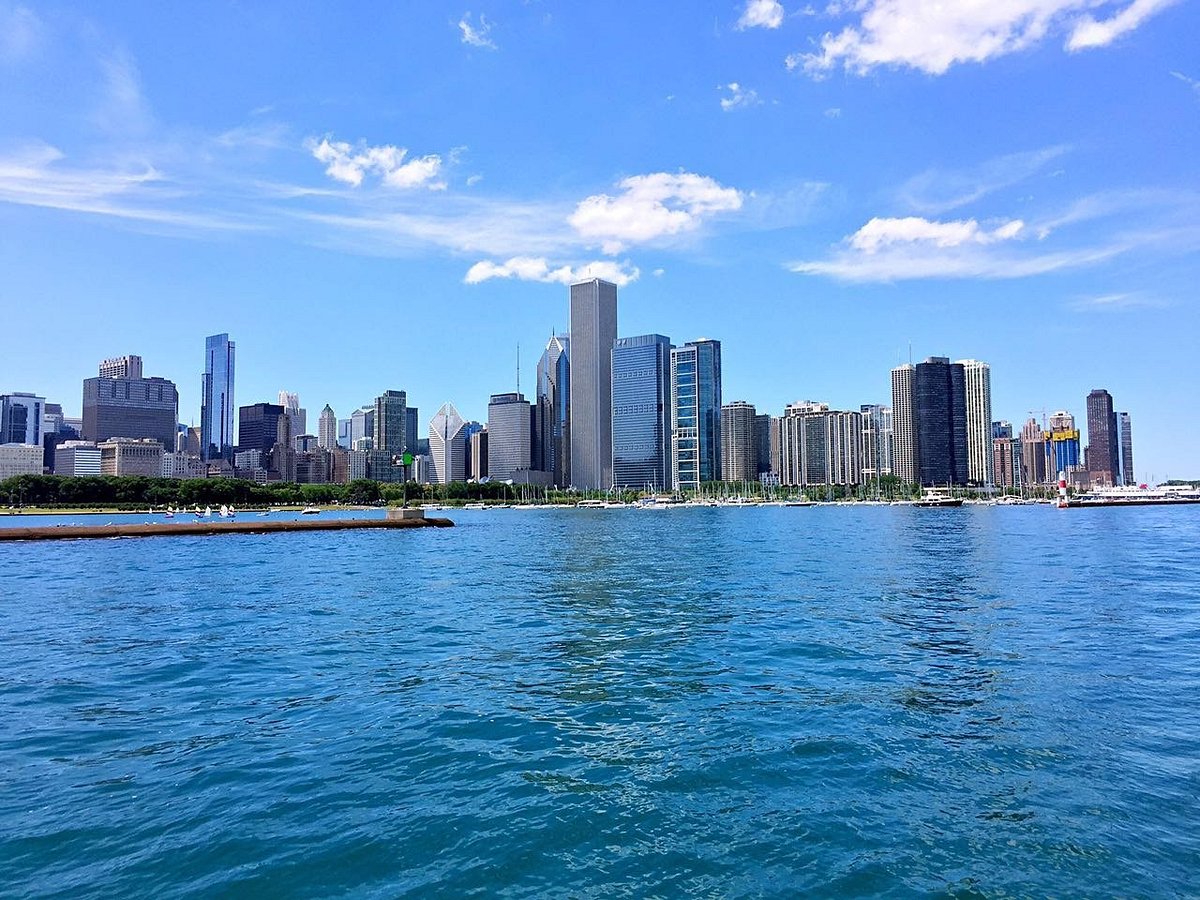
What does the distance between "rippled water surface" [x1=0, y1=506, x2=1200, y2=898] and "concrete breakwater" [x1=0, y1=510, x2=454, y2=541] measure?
75.5m

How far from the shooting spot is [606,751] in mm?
15562

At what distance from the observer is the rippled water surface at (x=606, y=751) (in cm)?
1075

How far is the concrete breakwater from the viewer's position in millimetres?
98688

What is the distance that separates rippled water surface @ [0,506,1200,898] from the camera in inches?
423

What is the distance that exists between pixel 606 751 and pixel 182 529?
351 feet

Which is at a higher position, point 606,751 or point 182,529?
point 182,529

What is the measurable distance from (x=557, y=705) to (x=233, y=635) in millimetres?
17509

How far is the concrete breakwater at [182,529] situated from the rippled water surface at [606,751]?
75.5 metres

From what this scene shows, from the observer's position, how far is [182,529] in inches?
4156

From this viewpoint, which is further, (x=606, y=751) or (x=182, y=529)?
(x=182, y=529)

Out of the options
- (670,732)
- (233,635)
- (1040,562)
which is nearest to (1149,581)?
(1040,562)

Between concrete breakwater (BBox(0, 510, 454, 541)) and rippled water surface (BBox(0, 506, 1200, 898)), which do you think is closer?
rippled water surface (BBox(0, 506, 1200, 898))

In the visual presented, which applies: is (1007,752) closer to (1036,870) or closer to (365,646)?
(1036,870)

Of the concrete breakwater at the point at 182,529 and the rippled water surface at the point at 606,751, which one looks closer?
the rippled water surface at the point at 606,751
